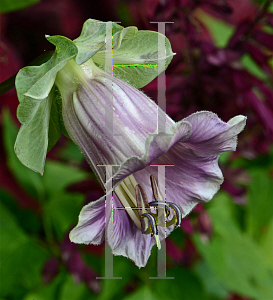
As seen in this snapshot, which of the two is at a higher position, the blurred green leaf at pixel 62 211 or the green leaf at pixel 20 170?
the green leaf at pixel 20 170

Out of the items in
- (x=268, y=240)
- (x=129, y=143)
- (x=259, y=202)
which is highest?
(x=129, y=143)

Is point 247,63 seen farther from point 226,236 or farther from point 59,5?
point 59,5

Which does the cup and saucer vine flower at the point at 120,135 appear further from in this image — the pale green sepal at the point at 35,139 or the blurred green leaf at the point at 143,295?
the blurred green leaf at the point at 143,295

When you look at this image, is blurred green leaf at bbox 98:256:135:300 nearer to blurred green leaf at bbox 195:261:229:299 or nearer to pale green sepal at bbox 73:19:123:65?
blurred green leaf at bbox 195:261:229:299

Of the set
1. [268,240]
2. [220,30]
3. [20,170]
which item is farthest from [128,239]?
[220,30]

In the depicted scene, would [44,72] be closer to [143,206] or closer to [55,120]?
[55,120]

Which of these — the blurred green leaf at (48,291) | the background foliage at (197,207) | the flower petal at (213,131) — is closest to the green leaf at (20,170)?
the background foliage at (197,207)
